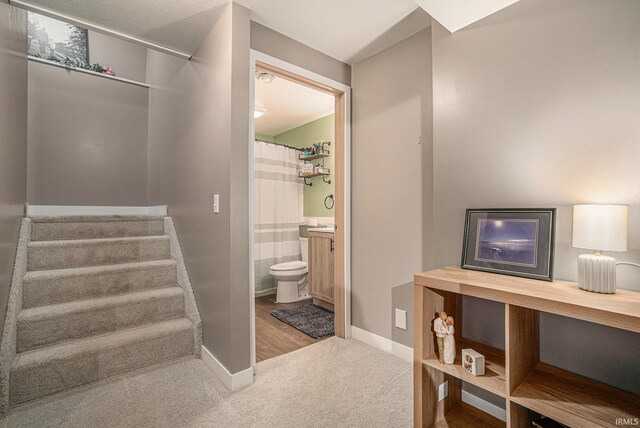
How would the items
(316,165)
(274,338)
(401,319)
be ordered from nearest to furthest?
1. (401,319)
2. (274,338)
3. (316,165)

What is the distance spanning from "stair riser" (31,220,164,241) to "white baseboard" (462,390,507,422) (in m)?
2.94

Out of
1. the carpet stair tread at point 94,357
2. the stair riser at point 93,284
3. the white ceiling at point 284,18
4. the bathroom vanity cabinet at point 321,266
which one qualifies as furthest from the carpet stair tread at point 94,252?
the white ceiling at point 284,18

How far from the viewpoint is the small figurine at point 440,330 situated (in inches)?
55.7

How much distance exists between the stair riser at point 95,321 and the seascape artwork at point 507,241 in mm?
2303

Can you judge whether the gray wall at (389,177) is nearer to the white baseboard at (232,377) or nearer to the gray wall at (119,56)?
the white baseboard at (232,377)

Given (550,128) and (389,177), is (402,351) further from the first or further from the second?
(550,128)

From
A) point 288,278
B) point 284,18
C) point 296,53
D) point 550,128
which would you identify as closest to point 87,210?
point 288,278

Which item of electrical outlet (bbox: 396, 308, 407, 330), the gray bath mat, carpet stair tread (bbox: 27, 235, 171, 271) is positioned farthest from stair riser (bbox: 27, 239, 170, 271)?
electrical outlet (bbox: 396, 308, 407, 330)

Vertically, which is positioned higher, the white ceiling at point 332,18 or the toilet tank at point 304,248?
the white ceiling at point 332,18

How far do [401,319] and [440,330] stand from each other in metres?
0.85

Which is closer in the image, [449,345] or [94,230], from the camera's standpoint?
[449,345]

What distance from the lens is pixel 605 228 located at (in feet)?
3.51

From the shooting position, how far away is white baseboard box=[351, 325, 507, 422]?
60.2 inches

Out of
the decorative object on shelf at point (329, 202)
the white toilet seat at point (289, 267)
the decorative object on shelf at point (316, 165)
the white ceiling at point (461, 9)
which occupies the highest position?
the white ceiling at point (461, 9)
